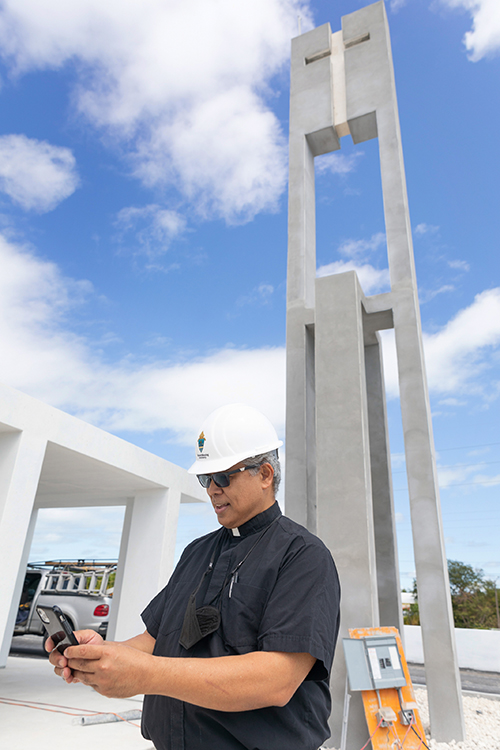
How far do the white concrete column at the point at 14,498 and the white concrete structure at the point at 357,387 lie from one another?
3496 mm

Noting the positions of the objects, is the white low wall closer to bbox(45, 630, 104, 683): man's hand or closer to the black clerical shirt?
the black clerical shirt

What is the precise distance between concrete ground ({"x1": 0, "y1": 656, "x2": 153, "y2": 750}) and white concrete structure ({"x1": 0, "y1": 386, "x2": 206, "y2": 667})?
1010 millimetres

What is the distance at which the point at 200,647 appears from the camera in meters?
1.42

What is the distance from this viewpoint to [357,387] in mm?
6793

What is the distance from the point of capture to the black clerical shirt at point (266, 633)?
1268mm

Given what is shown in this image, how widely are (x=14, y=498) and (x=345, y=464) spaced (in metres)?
3.98

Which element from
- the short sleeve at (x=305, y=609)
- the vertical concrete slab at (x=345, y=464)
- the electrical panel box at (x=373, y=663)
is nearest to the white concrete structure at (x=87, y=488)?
the vertical concrete slab at (x=345, y=464)

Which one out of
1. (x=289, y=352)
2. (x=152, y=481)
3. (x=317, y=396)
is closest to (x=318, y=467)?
(x=317, y=396)

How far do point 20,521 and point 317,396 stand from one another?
406cm

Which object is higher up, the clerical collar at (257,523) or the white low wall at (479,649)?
the clerical collar at (257,523)

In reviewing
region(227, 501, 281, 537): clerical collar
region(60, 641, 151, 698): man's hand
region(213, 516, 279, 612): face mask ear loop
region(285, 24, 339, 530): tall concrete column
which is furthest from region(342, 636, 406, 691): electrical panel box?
region(60, 641, 151, 698): man's hand

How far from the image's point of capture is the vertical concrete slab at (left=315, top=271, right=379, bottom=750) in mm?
5836

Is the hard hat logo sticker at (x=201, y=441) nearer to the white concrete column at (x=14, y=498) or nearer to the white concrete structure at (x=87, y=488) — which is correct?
the white concrete structure at (x=87, y=488)

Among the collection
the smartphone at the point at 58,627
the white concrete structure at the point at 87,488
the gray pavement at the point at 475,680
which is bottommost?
the gray pavement at the point at 475,680
